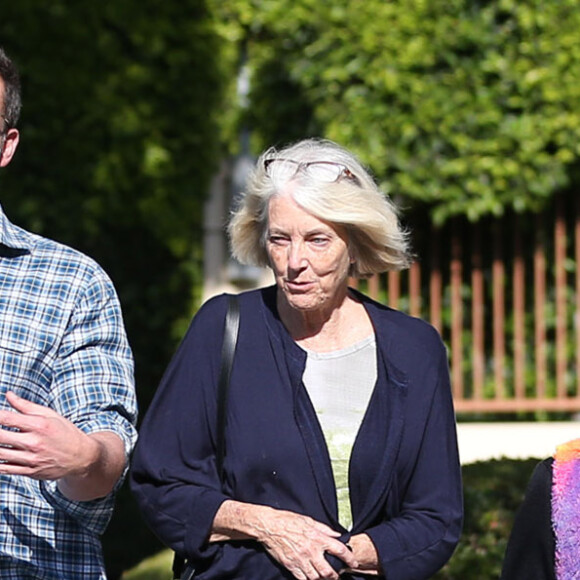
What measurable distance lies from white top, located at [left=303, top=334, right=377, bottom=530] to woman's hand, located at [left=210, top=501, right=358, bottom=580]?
9cm

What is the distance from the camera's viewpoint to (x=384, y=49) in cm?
775

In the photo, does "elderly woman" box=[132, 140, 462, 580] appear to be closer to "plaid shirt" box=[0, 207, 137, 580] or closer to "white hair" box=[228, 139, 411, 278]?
"white hair" box=[228, 139, 411, 278]

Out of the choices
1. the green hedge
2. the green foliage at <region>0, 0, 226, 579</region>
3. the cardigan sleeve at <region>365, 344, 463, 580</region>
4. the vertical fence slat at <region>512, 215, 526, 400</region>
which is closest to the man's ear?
the cardigan sleeve at <region>365, 344, 463, 580</region>

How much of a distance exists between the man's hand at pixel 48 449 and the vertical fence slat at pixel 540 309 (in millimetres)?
6010

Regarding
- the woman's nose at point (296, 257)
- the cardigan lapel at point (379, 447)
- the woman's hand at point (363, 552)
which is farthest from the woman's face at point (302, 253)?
the woman's hand at point (363, 552)

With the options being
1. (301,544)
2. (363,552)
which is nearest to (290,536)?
A: (301,544)

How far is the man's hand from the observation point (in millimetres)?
2217

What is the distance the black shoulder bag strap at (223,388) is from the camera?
9.24ft

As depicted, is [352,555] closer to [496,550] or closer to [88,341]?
[88,341]

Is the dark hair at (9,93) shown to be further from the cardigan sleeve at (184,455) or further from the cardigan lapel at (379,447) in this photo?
the cardigan lapel at (379,447)

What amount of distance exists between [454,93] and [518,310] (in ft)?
4.74

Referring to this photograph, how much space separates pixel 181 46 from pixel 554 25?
7.80 ft

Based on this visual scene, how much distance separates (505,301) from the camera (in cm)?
838

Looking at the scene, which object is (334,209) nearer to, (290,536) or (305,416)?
(305,416)
